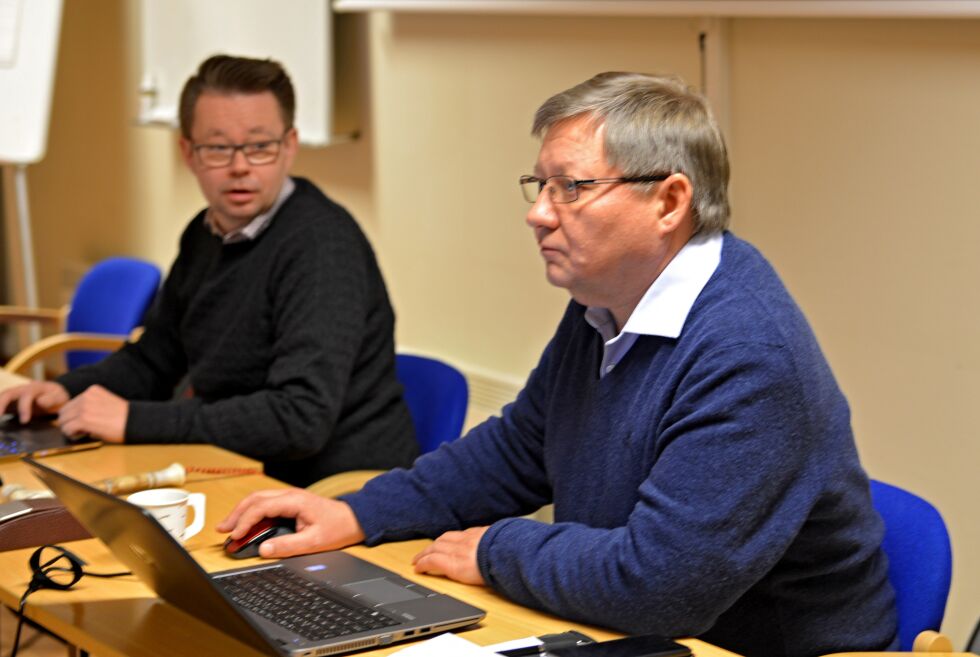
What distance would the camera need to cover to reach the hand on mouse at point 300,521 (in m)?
1.83

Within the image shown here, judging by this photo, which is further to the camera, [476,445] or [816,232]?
[816,232]

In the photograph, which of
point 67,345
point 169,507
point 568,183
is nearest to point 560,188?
point 568,183

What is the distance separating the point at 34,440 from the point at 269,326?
1.62 ft

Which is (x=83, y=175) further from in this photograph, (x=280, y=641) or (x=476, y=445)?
(x=280, y=641)

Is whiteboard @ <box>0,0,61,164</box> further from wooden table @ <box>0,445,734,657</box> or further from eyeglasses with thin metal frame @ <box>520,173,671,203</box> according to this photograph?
eyeglasses with thin metal frame @ <box>520,173,671,203</box>

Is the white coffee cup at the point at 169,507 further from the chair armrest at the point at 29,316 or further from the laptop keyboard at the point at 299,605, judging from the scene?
the chair armrest at the point at 29,316

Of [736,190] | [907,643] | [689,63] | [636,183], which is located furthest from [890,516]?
[689,63]

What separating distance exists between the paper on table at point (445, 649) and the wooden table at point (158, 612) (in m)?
0.04

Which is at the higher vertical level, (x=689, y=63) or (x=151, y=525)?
(x=689, y=63)

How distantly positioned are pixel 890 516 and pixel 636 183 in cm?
60

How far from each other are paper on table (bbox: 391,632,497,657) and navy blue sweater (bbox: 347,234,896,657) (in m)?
0.15

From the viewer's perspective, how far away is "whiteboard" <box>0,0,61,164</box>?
4516mm

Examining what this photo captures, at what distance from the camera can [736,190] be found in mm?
2982

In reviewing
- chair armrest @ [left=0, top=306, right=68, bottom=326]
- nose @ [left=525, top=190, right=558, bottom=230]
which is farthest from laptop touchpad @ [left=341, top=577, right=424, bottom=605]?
chair armrest @ [left=0, top=306, right=68, bottom=326]
